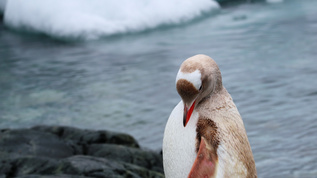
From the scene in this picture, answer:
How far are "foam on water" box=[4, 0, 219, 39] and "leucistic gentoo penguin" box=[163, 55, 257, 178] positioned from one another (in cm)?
849

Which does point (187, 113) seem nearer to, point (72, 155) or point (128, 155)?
point (128, 155)

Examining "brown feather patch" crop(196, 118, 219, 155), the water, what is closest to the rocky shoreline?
the water

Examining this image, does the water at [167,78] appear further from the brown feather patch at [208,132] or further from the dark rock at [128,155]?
the brown feather patch at [208,132]

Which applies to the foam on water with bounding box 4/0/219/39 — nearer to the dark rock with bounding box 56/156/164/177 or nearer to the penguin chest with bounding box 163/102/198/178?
the dark rock with bounding box 56/156/164/177

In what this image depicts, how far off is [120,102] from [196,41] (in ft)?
11.3

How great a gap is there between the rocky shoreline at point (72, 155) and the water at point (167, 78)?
827mm

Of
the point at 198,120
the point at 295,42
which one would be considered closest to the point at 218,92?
the point at 198,120

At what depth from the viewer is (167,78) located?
775cm

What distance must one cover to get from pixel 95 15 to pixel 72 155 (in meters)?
6.87

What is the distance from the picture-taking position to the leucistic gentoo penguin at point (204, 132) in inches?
89.0

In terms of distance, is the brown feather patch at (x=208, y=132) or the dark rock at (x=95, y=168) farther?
the dark rock at (x=95, y=168)

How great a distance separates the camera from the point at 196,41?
9875 millimetres

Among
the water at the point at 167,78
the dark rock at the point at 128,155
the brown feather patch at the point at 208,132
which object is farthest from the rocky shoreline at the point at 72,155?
the brown feather patch at the point at 208,132

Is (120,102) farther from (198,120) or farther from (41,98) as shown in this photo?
(198,120)
